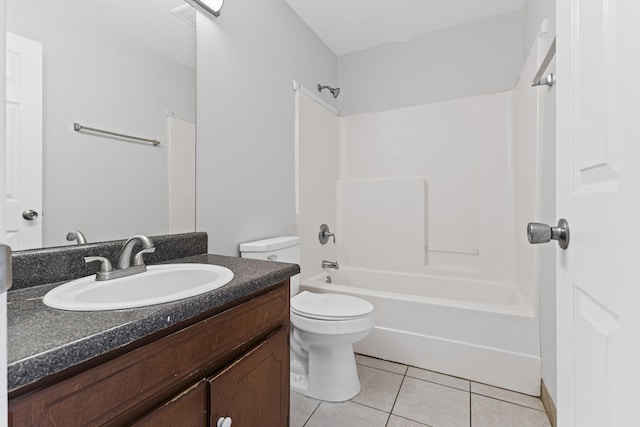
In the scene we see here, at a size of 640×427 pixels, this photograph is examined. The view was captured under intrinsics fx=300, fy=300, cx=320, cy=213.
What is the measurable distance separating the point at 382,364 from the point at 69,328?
1.79 metres

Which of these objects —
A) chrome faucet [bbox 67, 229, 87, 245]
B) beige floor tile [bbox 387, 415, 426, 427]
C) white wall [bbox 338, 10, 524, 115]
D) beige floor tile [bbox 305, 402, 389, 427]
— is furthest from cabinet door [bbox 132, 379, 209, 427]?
white wall [bbox 338, 10, 524, 115]

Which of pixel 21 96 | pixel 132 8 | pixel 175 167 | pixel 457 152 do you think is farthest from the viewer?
pixel 457 152

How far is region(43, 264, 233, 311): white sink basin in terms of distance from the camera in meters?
0.68

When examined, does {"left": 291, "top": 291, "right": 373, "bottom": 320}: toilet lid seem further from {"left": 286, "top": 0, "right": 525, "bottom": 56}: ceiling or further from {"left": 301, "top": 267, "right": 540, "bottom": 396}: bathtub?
{"left": 286, "top": 0, "right": 525, "bottom": 56}: ceiling

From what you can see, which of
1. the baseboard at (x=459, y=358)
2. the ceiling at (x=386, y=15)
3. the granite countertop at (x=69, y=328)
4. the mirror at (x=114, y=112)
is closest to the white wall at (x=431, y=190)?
the ceiling at (x=386, y=15)

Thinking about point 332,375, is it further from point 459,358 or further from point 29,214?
point 29,214

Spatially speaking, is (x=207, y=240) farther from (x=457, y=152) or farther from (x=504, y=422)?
(x=457, y=152)

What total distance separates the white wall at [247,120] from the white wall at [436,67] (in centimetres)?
67

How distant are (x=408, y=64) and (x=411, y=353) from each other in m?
2.32

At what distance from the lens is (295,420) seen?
4.77ft

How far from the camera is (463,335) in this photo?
1780 mm

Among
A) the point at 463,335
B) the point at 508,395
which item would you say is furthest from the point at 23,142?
the point at 508,395

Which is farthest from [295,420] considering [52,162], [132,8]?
[132,8]

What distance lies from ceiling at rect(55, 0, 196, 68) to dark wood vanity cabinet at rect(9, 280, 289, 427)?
111cm
